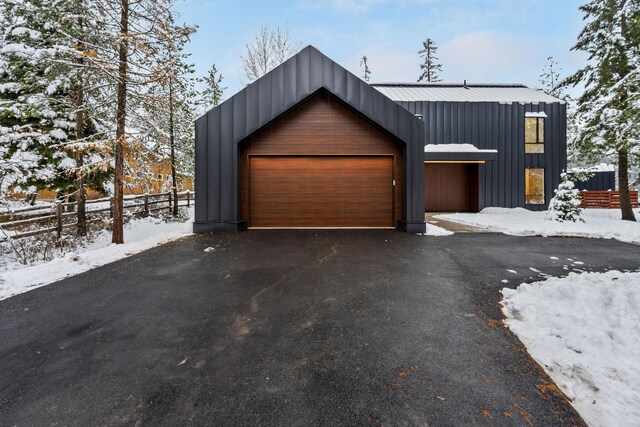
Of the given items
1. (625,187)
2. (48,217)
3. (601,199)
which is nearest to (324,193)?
(48,217)

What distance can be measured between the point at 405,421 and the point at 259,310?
6.65 ft

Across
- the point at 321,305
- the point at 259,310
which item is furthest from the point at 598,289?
the point at 259,310

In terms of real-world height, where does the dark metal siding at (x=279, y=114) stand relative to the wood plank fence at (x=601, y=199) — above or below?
above

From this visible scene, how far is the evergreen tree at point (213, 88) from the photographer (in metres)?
19.0

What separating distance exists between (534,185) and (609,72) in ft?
19.7

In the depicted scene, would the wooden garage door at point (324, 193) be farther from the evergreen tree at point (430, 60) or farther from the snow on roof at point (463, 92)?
the evergreen tree at point (430, 60)

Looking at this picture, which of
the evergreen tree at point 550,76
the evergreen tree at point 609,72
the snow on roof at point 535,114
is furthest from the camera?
the evergreen tree at point 550,76

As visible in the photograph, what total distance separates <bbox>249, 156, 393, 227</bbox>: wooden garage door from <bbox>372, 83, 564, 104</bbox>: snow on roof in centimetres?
865

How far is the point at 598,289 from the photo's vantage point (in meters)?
3.48

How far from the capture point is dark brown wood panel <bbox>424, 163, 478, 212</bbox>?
15656 mm

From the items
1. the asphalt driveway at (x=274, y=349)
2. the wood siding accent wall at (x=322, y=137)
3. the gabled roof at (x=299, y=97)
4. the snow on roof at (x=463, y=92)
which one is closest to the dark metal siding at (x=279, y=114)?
the gabled roof at (x=299, y=97)

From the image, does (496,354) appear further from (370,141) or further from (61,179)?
(61,179)

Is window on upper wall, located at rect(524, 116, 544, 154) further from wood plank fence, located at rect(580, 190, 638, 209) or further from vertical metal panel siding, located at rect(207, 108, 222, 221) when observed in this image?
vertical metal panel siding, located at rect(207, 108, 222, 221)

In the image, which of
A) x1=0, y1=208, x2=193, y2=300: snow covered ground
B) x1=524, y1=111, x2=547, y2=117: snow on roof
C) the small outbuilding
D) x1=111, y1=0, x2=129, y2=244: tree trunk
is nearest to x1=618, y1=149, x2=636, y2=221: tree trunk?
x1=524, y1=111, x2=547, y2=117: snow on roof
